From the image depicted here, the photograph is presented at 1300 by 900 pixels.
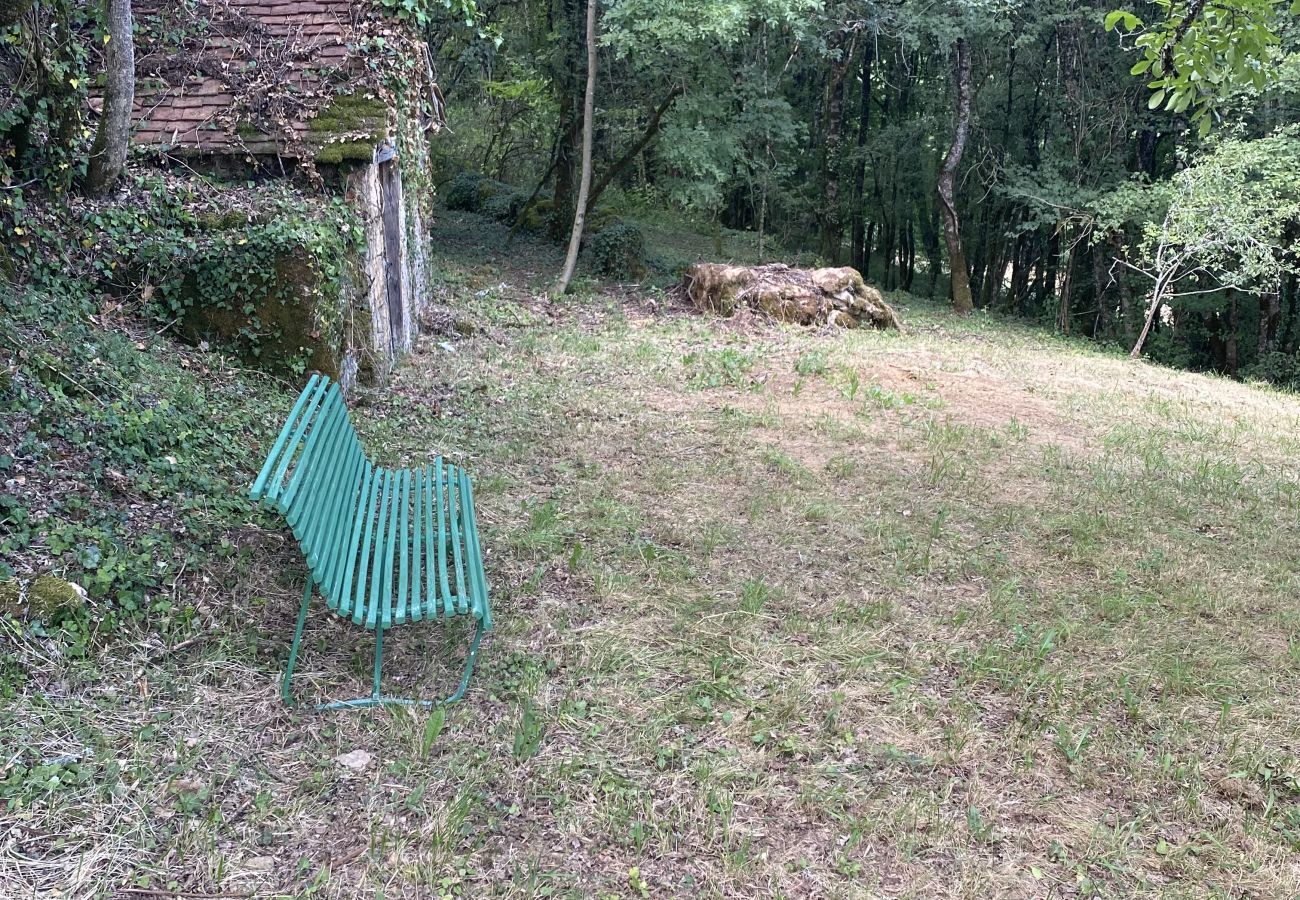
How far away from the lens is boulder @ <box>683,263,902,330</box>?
1244 centimetres

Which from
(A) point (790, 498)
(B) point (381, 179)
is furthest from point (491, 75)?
(A) point (790, 498)

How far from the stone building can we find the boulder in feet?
17.0

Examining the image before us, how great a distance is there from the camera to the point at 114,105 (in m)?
5.30

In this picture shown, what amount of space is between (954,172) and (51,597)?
18.2 m

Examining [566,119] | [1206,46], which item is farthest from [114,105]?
[566,119]

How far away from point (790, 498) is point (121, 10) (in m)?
4.95

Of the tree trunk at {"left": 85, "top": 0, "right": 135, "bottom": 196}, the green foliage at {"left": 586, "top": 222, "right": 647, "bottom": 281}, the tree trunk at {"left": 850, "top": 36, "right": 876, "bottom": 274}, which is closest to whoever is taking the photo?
the tree trunk at {"left": 85, "top": 0, "right": 135, "bottom": 196}

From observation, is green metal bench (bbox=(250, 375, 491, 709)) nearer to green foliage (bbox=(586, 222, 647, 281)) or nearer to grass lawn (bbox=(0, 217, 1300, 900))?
grass lawn (bbox=(0, 217, 1300, 900))

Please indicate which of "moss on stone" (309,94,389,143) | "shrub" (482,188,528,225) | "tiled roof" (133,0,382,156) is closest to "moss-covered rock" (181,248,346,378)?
"tiled roof" (133,0,382,156)

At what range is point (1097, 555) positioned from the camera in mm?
4961

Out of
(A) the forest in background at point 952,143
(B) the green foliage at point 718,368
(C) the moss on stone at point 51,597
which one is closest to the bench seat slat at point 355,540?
(C) the moss on stone at point 51,597

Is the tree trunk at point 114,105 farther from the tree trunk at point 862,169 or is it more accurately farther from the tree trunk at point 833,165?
the tree trunk at point 862,169

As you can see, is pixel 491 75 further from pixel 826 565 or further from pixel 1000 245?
pixel 826 565

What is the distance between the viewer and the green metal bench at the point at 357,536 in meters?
2.99
